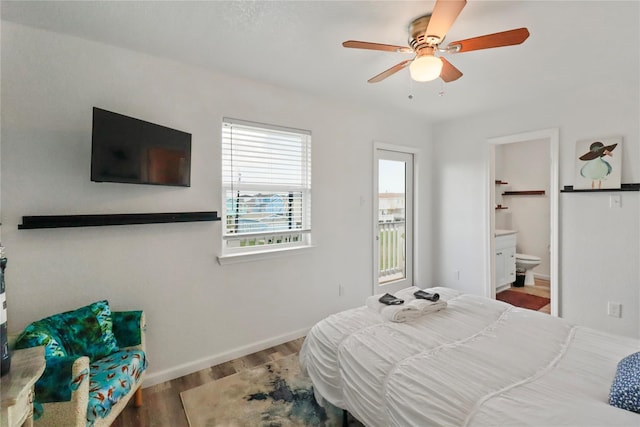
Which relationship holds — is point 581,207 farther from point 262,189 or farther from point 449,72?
point 262,189

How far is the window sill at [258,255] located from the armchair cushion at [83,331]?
0.88 meters

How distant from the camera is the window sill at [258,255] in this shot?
251 cm

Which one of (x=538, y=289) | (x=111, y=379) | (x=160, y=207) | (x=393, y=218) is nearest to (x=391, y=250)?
(x=393, y=218)

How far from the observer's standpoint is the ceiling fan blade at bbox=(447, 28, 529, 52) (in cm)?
145

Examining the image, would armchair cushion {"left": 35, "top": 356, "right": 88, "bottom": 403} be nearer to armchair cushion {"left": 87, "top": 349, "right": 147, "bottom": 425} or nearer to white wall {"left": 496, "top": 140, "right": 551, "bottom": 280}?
armchair cushion {"left": 87, "top": 349, "right": 147, "bottom": 425}

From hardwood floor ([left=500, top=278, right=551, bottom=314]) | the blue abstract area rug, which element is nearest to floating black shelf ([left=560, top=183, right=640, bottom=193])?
hardwood floor ([left=500, top=278, right=551, bottom=314])

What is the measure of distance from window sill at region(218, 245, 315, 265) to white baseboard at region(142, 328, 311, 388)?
2.71 feet

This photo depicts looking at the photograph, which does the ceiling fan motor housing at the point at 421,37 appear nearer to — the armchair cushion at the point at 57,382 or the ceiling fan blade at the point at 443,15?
the ceiling fan blade at the point at 443,15

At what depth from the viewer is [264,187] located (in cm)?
274

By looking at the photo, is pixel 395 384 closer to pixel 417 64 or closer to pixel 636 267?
pixel 417 64

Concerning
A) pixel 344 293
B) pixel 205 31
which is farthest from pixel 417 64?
pixel 344 293

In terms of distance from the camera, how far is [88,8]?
1.64 meters

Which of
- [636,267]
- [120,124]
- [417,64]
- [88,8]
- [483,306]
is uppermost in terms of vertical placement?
[88,8]

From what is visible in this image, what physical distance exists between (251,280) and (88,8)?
223 centimetres
